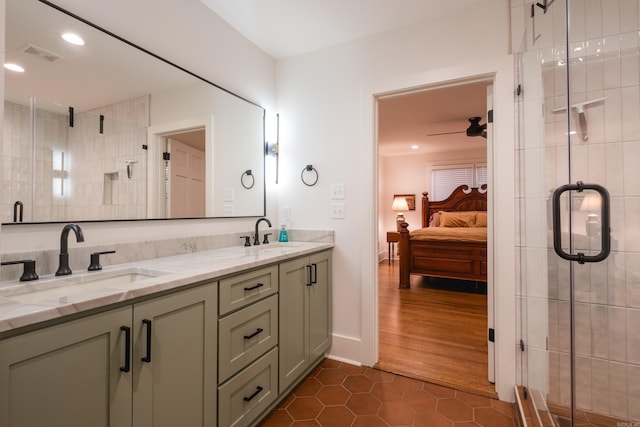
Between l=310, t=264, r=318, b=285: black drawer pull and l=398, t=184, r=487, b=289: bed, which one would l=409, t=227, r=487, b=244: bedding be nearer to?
l=398, t=184, r=487, b=289: bed

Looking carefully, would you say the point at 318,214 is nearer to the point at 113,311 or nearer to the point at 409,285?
the point at 113,311

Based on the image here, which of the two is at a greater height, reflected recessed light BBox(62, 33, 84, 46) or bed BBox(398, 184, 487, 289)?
reflected recessed light BBox(62, 33, 84, 46)

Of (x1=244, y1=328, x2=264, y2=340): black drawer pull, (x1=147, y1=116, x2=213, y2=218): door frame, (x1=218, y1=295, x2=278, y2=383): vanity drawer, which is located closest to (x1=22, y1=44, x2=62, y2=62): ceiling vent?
(x1=147, y1=116, x2=213, y2=218): door frame

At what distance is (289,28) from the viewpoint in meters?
2.21

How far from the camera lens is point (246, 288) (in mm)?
1485

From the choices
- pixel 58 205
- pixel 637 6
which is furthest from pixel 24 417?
pixel 637 6

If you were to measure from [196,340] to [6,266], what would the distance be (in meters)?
0.74

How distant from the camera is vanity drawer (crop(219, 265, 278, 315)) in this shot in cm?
136

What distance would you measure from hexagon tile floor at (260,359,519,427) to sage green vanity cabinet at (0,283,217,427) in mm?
657

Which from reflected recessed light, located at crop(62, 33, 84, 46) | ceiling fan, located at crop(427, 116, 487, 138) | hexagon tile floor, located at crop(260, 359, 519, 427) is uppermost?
ceiling fan, located at crop(427, 116, 487, 138)

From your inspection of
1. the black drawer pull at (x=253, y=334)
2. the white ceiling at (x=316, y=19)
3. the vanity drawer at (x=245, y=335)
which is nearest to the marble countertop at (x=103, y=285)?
the vanity drawer at (x=245, y=335)

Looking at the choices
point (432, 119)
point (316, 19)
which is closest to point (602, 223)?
point (316, 19)

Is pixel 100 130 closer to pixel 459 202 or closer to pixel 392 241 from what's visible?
pixel 392 241

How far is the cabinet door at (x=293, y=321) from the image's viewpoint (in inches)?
69.1
